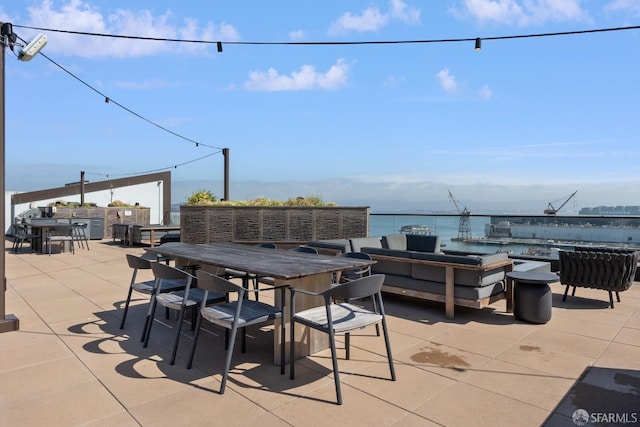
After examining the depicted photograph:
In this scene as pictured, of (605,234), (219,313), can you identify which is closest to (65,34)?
(219,313)

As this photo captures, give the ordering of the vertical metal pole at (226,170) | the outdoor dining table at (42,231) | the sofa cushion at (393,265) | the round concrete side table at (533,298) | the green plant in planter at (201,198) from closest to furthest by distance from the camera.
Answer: the round concrete side table at (533,298), the sofa cushion at (393,265), the green plant in planter at (201,198), the outdoor dining table at (42,231), the vertical metal pole at (226,170)

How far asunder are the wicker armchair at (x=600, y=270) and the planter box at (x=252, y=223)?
15.8 ft

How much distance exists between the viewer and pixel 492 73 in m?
7.81

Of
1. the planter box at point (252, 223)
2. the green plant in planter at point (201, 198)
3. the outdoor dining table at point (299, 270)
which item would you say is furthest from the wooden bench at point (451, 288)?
the green plant in planter at point (201, 198)

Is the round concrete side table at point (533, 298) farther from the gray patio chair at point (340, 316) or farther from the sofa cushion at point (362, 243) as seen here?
the sofa cushion at point (362, 243)

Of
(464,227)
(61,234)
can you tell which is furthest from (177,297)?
(61,234)

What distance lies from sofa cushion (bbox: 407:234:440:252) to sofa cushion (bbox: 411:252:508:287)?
7.30 feet

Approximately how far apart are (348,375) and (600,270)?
12.0ft

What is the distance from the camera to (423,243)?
22.6 feet

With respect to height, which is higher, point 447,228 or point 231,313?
point 447,228

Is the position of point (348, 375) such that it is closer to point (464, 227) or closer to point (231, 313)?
point (231, 313)

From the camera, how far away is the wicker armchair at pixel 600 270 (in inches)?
179

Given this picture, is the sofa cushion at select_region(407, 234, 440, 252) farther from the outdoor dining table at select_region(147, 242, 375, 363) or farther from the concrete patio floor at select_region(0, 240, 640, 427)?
the outdoor dining table at select_region(147, 242, 375, 363)

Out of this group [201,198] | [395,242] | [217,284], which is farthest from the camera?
[201,198]
